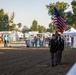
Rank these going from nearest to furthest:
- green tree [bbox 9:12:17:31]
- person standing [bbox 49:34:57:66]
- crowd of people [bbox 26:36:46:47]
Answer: person standing [bbox 49:34:57:66] → crowd of people [bbox 26:36:46:47] → green tree [bbox 9:12:17:31]

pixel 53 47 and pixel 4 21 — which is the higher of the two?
pixel 4 21

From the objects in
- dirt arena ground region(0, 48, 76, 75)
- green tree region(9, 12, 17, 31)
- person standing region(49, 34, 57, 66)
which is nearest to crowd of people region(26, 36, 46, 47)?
dirt arena ground region(0, 48, 76, 75)

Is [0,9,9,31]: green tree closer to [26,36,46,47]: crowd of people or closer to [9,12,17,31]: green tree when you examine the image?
[9,12,17,31]: green tree

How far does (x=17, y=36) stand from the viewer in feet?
278

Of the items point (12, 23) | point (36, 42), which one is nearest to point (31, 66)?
point (36, 42)

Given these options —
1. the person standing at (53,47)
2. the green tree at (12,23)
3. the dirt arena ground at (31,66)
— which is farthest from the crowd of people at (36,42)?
the green tree at (12,23)

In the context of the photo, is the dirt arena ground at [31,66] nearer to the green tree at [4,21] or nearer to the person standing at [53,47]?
the person standing at [53,47]

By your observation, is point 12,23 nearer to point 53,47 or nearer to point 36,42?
point 36,42

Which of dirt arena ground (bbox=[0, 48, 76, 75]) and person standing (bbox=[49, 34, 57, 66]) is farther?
person standing (bbox=[49, 34, 57, 66])

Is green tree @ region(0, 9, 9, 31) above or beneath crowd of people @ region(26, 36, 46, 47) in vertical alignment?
above

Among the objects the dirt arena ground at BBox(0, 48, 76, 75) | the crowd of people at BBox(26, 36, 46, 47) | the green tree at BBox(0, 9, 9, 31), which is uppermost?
the green tree at BBox(0, 9, 9, 31)

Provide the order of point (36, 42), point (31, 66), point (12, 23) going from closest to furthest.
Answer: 1. point (31, 66)
2. point (36, 42)
3. point (12, 23)

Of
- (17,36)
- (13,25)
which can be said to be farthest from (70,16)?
(13,25)

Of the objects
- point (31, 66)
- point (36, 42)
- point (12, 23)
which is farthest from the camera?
point (12, 23)
